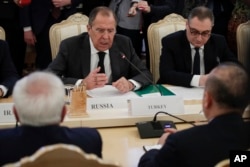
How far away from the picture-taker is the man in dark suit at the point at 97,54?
298 cm

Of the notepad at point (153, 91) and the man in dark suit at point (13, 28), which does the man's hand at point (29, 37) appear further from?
the notepad at point (153, 91)

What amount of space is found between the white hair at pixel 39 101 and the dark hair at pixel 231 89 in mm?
554

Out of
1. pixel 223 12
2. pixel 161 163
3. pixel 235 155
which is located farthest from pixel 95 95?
pixel 223 12

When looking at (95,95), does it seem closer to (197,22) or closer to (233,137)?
(197,22)

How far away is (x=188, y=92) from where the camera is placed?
2721mm

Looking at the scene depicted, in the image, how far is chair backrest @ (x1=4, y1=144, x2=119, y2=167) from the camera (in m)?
1.15

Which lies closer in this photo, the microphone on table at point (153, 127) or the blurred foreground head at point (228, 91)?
the blurred foreground head at point (228, 91)

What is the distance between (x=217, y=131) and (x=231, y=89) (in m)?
0.16

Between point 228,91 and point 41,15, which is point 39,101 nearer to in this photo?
point 228,91

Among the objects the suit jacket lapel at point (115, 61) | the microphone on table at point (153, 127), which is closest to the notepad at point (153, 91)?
the suit jacket lapel at point (115, 61)

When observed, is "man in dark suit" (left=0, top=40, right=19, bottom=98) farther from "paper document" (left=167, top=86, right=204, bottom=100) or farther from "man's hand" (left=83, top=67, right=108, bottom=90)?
"paper document" (left=167, top=86, right=204, bottom=100)

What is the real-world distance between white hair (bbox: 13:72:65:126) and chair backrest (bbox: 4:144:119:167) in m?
0.28

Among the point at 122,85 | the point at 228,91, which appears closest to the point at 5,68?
the point at 122,85

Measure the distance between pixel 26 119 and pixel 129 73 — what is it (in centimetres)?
177
